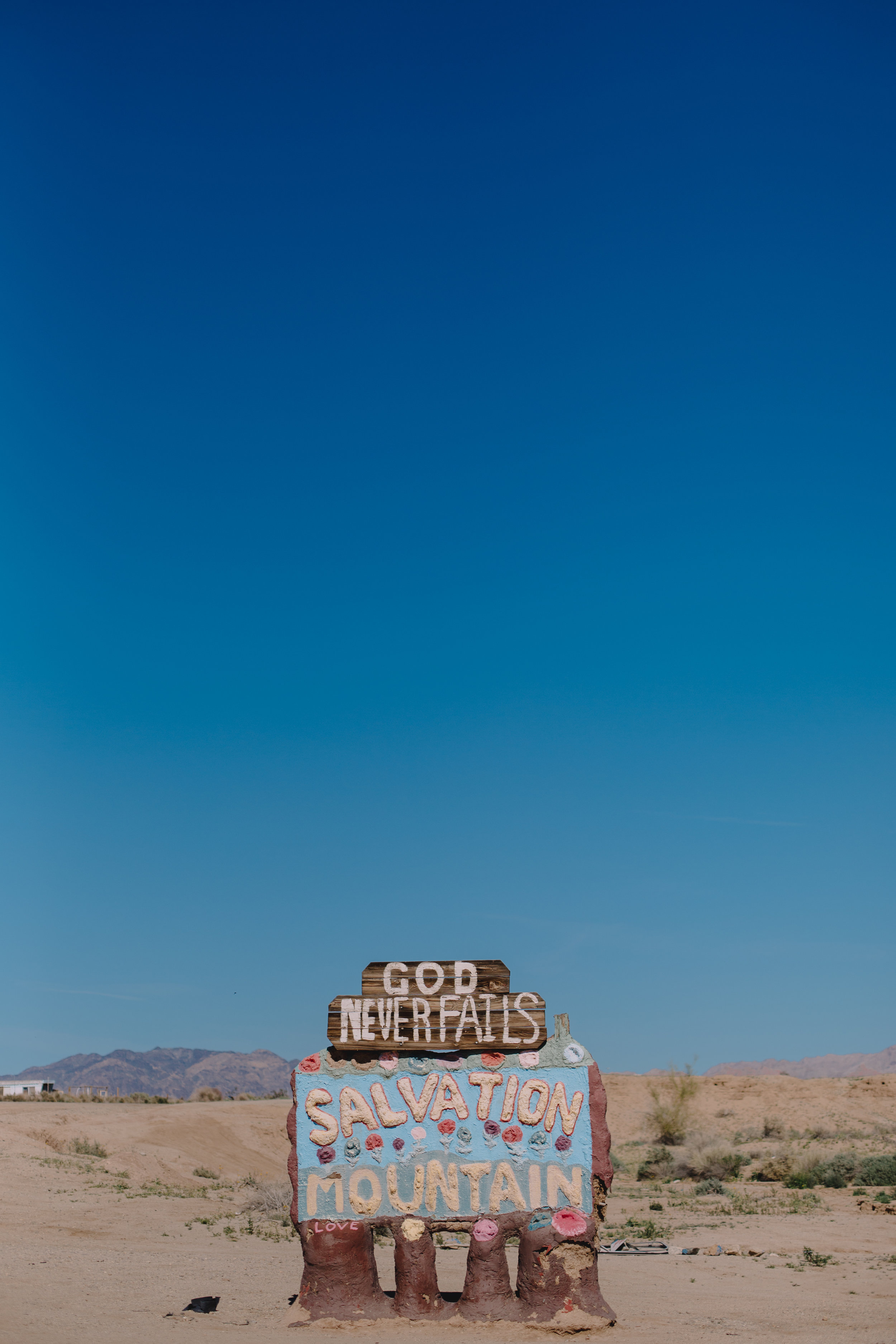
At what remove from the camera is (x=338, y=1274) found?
11.0m

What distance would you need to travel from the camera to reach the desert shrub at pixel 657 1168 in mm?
30141

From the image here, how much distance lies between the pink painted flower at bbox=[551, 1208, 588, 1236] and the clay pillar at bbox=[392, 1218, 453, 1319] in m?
1.23

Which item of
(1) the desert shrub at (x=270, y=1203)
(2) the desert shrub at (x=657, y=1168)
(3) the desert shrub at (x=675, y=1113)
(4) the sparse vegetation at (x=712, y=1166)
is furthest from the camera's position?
(3) the desert shrub at (x=675, y=1113)

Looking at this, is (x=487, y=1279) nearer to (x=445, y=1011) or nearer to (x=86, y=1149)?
(x=445, y=1011)

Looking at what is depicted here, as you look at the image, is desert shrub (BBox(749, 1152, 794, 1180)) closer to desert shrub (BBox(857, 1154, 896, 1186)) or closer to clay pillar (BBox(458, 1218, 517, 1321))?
desert shrub (BBox(857, 1154, 896, 1186))

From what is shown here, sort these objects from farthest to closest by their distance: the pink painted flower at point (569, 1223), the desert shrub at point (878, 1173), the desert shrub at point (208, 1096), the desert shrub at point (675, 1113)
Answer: the desert shrub at point (208, 1096), the desert shrub at point (675, 1113), the desert shrub at point (878, 1173), the pink painted flower at point (569, 1223)

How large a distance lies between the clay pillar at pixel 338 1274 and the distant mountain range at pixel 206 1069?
145 meters

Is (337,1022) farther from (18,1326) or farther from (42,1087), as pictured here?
(42,1087)

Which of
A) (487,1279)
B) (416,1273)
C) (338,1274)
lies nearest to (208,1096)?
(338,1274)

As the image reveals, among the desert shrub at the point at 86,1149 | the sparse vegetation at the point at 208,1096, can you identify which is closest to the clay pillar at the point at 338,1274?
the desert shrub at the point at 86,1149

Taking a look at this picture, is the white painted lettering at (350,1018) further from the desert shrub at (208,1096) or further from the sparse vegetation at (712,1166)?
the desert shrub at (208,1096)

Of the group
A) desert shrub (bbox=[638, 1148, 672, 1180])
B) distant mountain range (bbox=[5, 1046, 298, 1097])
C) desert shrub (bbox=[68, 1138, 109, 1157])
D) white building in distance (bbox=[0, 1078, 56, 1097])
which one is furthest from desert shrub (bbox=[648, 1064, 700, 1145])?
distant mountain range (bbox=[5, 1046, 298, 1097])

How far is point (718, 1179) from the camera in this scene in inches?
1106

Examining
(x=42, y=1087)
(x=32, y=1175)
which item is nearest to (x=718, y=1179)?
(x=32, y=1175)
